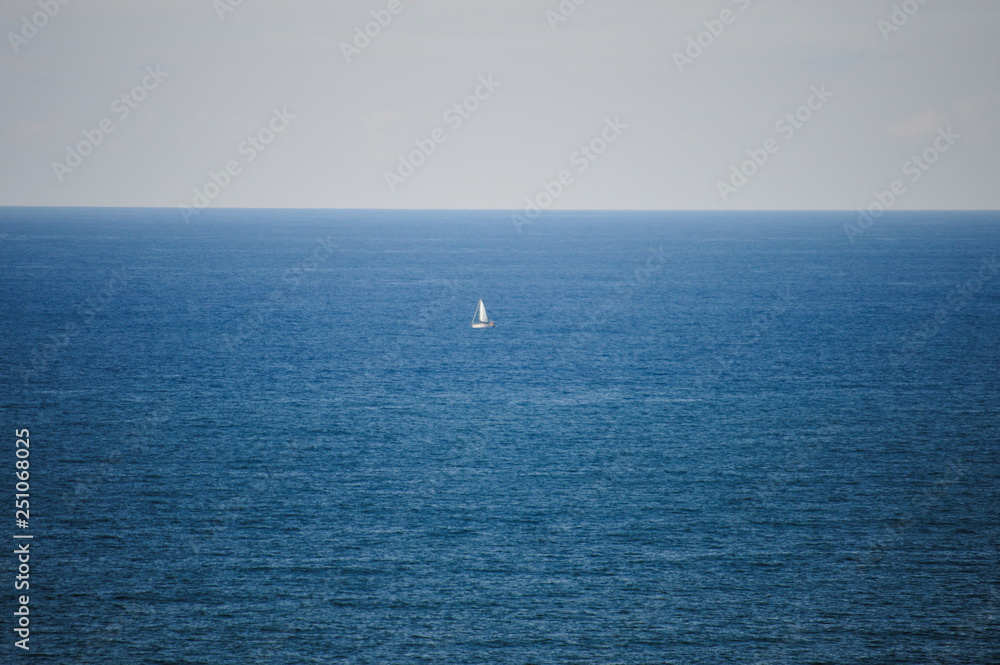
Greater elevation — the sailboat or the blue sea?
the sailboat

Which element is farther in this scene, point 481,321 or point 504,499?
point 481,321

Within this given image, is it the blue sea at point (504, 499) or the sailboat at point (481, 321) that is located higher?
the sailboat at point (481, 321)

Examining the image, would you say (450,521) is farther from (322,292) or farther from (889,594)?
(322,292)

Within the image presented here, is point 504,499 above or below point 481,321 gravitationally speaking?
below

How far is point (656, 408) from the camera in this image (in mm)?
92312

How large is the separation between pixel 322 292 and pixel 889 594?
143464mm

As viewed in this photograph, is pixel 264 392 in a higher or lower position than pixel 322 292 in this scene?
lower

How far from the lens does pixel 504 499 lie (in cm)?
6806

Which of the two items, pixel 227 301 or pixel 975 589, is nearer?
pixel 975 589

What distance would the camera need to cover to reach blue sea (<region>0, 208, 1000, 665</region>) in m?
50.6

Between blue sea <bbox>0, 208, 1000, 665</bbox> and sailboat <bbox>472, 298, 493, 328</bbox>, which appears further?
sailboat <bbox>472, 298, 493, 328</bbox>

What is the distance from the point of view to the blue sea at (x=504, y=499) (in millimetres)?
50625

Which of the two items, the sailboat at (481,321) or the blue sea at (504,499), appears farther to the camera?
the sailboat at (481,321)

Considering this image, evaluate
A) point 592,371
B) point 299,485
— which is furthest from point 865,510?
point 592,371
